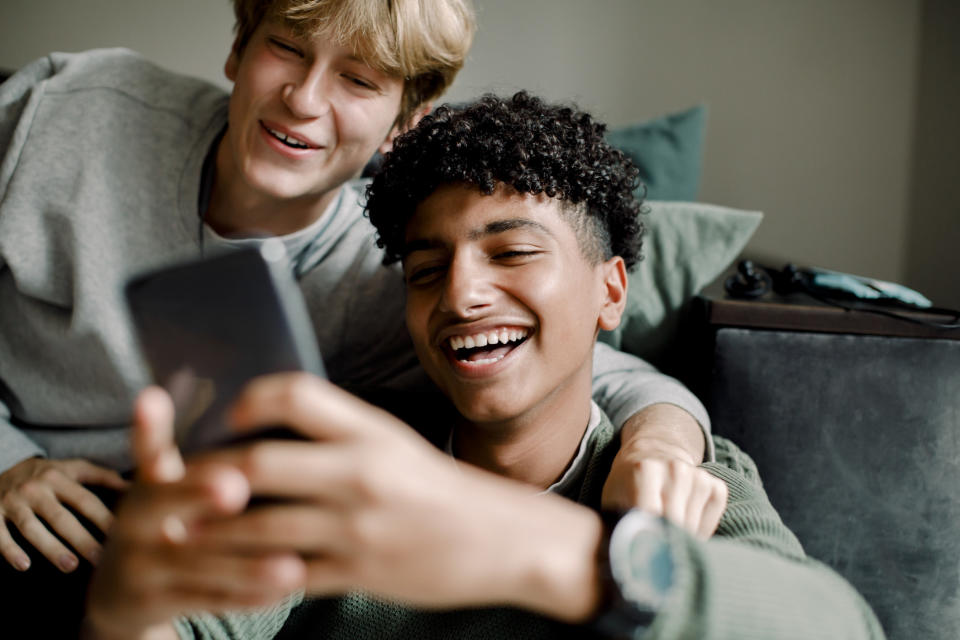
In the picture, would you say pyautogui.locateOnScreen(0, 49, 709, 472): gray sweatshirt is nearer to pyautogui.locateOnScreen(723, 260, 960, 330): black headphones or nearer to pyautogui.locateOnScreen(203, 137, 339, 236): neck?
pyautogui.locateOnScreen(203, 137, 339, 236): neck

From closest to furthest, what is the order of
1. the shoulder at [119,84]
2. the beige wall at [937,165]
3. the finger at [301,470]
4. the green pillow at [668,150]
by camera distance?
the finger at [301,470]
the shoulder at [119,84]
the green pillow at [668,150]
the beige wall at [937,165]

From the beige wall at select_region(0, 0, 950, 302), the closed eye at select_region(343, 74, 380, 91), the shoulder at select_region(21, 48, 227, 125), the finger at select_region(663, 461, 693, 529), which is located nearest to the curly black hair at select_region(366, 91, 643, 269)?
the closed eye at select_region(343, 74, 380, 91)

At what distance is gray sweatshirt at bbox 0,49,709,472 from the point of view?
118 cm

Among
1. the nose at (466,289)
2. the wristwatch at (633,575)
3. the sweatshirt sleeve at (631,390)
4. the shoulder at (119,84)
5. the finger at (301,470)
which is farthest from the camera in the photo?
the shoulder at (119,84)

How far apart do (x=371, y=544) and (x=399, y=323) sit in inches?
35.3

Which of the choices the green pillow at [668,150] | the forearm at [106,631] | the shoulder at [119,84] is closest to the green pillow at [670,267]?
the green pillow at [668,150]

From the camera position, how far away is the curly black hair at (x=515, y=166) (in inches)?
36.7

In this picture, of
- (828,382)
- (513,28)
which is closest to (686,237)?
(828,382)

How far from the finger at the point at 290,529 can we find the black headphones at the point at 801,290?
1.02 metres

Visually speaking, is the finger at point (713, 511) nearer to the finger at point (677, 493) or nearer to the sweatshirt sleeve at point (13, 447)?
the finger at point (677, 493)

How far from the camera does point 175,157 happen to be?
1.25 meters

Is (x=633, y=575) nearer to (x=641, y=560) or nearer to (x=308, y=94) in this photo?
(x=641, y=560)

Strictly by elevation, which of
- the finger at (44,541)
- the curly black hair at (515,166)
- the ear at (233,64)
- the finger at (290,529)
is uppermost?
the ear at (233,64)

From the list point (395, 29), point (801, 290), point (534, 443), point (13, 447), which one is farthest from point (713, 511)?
point (13, 447)
